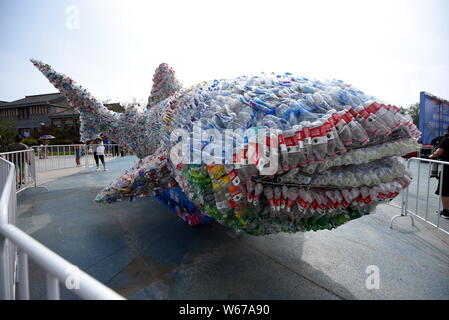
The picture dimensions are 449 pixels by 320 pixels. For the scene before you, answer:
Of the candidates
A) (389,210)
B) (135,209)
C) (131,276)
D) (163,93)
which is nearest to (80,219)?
(135,209)

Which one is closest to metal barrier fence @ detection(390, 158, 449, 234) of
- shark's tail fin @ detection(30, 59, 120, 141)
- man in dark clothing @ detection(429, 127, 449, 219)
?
man in dark clothing @ detection(429, 127, 449, 219)

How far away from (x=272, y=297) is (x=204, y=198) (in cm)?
87

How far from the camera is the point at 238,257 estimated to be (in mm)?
2330

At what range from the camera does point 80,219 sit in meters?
3.39

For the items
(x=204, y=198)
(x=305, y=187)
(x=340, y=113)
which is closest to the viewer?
(x=340, y=113)

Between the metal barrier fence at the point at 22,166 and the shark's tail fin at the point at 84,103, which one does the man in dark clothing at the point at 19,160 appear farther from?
the shark's tail fin at the point at 84,103

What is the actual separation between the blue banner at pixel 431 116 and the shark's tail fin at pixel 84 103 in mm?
10722

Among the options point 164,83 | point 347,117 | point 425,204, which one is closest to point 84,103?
point 164,83

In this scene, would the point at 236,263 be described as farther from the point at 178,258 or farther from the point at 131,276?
the point at 131,276

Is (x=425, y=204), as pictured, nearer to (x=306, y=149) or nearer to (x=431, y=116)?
(x=306, y=149)

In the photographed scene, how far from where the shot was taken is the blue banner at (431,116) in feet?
30.8

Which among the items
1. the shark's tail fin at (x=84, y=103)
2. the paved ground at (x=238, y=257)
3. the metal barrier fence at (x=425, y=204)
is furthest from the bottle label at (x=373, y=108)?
the shark's tail fin at (x=84, y=103)
